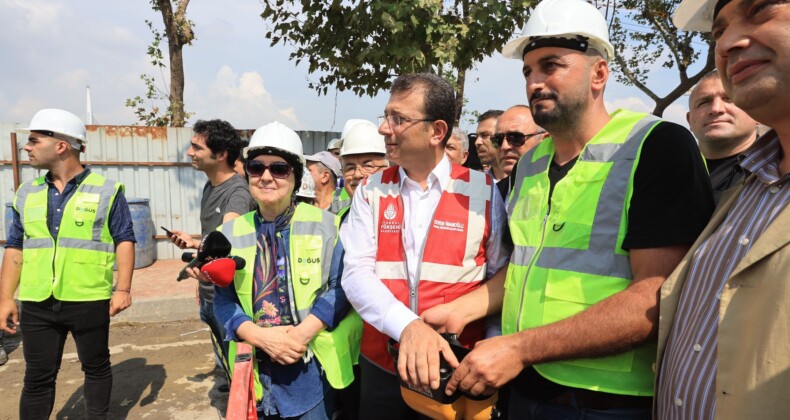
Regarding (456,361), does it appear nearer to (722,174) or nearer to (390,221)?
(390,221)

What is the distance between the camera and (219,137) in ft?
13.0

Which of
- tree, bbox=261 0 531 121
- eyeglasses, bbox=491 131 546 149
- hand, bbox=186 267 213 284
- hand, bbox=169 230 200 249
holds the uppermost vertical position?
tree, bbox=261 0 531 121

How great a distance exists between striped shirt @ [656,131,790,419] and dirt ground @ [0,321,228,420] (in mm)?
3737

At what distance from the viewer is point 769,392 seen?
1.01 meters

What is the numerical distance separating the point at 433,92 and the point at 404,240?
27.9 inches

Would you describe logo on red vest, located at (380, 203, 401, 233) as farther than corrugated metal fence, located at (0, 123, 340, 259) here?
No

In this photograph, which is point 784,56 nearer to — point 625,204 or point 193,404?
point 625,204

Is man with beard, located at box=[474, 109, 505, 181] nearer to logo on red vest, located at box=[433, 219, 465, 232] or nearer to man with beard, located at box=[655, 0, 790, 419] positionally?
logo on red vest, located at box=[433, 219, 465, 232]

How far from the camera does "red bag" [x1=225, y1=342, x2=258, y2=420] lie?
2047 mm

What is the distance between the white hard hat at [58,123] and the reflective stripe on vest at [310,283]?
1.92 meters

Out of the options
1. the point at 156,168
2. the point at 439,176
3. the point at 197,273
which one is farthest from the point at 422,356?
the point at 156,168

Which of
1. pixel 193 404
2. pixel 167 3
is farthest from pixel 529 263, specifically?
pixel 167 3

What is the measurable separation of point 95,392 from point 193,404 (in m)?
0.91

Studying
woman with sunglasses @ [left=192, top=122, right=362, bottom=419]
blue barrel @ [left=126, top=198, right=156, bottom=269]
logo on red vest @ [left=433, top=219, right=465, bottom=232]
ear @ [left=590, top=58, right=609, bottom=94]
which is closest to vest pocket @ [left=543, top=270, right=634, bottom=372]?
logo on red vest @ [left=433, top=219, right=465, bottom=232]
